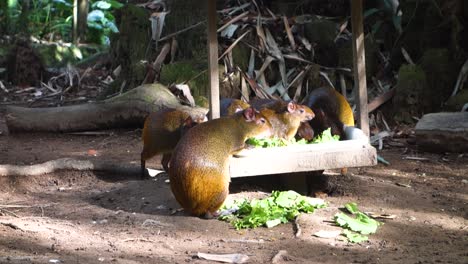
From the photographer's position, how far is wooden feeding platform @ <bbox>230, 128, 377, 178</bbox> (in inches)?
250

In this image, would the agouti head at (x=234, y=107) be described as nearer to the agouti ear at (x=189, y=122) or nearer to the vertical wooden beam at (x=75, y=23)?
the agouti ear at (x=189, y=122)

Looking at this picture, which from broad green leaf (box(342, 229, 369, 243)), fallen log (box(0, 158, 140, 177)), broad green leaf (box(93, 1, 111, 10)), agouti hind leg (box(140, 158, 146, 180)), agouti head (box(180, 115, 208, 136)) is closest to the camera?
broad green leaf (box(342, 229, 369, 243))

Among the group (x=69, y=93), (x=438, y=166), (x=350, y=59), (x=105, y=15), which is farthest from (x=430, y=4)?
(x=105, y=15)

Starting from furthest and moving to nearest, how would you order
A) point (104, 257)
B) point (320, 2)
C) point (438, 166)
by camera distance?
point (320, 2), point (438, 166), point (104, 257)

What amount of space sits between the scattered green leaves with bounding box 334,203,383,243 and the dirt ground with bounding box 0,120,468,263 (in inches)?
2.9

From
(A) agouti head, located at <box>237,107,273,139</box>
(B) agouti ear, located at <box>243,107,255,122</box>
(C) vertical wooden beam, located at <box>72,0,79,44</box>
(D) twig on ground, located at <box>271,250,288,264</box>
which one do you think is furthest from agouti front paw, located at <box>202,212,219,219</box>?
(C) vertical wooden beam, located at <box>72,0,79,44</box>

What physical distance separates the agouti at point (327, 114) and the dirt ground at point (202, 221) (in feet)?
1.53

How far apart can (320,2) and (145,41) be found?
2.66 m

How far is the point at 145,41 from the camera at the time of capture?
11516 millimetres

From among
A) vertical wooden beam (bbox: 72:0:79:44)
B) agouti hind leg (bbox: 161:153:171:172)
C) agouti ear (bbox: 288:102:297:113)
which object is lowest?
agouti hind leg (bbox: 161:153:171:172)

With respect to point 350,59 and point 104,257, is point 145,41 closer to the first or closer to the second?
point 350,59

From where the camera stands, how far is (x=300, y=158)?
6.44 m

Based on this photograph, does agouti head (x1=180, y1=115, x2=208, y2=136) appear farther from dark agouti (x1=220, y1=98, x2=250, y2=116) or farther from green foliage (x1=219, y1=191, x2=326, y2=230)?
green foliage (x1=219, y1=191, x2=326, y2=230)

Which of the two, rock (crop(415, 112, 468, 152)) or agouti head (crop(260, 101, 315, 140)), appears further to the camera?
rock (crop(415, 112, 468, 152))
